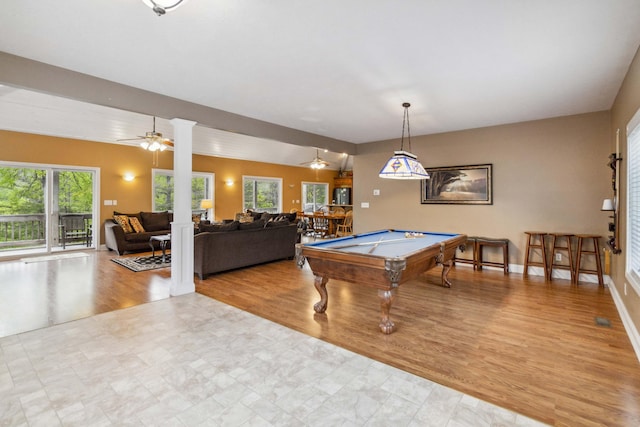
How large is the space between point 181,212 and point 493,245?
5024 mm

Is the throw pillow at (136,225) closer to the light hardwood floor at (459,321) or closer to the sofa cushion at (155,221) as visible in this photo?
the sofa cushion at (155,221)

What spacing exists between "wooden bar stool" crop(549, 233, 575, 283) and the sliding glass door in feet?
31.4

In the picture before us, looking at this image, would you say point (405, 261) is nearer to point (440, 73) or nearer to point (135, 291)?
point (440, 73)

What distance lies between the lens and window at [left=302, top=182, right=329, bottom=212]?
1291 centimetres

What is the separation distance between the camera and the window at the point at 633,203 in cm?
282

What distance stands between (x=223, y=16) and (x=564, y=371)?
11.8 feet

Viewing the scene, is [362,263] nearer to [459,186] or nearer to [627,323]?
[627,323]

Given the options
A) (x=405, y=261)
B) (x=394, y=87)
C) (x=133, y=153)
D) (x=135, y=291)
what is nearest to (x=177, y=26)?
(x=394, y=87)

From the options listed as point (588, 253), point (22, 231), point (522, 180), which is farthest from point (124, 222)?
point (588, 253)

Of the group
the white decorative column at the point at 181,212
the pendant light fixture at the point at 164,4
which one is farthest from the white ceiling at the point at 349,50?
the white decorative column at the point at 181,212

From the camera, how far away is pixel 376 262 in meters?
2.82

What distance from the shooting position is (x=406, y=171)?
386 centimetres

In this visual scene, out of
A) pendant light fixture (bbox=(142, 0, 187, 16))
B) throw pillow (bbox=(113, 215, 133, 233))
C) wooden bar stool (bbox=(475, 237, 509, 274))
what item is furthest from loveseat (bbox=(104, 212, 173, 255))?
wooden bar stool (bbox=(475, 237, 509, 274))

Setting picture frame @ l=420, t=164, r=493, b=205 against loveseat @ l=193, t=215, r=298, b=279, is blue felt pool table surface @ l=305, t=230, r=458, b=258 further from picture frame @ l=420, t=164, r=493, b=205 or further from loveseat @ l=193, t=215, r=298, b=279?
loveseat @ l=193, t=215, r=298, b=279
